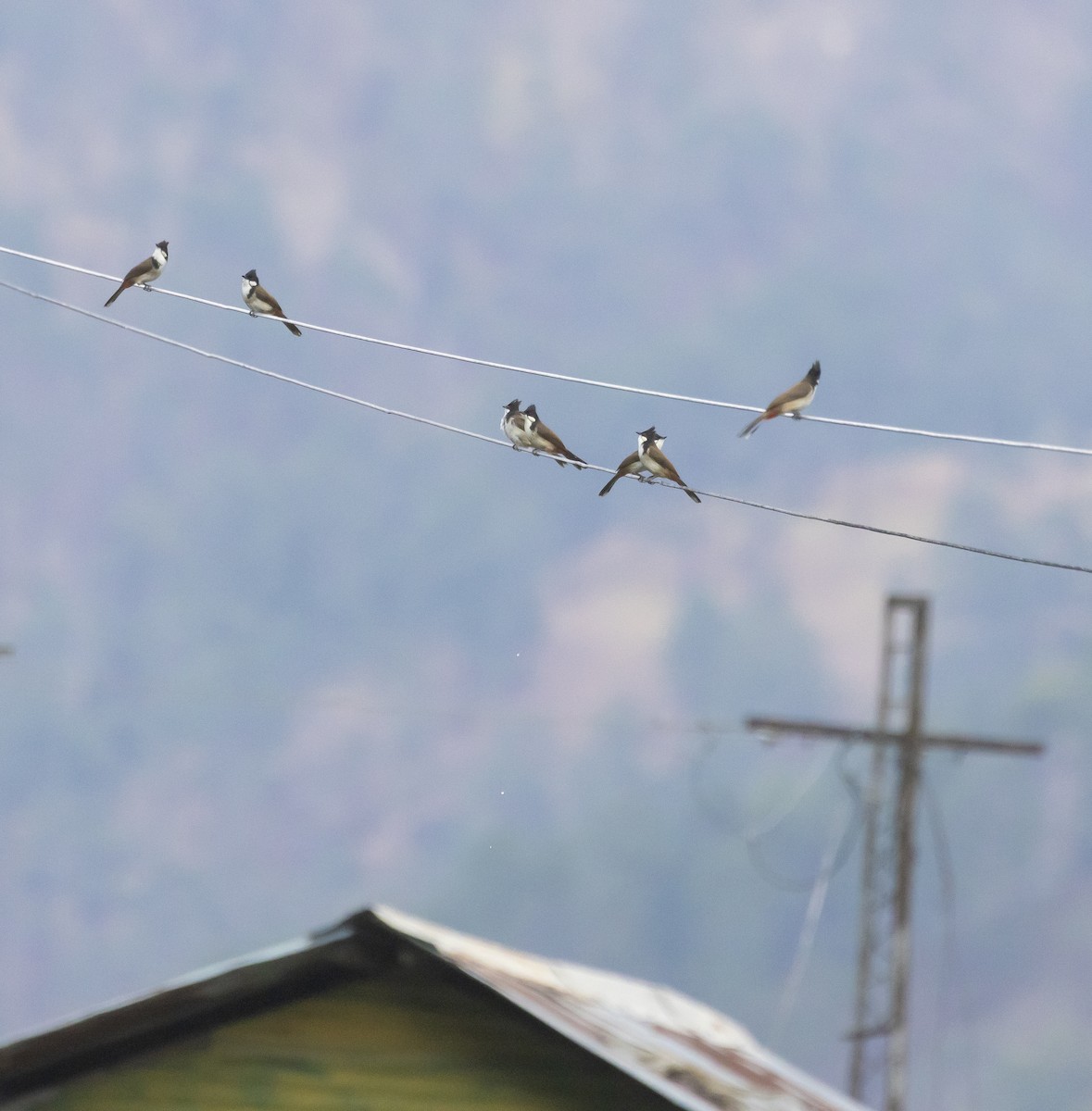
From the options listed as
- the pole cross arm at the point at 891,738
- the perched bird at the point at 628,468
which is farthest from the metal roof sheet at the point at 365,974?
the pole cross arm at the point at 891,738

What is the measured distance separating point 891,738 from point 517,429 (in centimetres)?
1022

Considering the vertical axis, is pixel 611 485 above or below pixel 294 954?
above

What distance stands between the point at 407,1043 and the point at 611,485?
4491 millimetres

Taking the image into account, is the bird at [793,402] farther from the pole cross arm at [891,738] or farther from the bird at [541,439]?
the pole cross arm at [891,738]

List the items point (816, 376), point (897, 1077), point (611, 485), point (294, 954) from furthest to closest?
point (897, 1077) < point (816, 376) < point (611, 485) < point (294, 954)

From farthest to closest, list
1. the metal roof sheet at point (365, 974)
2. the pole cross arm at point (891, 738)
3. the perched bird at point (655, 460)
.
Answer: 1. the pole cross arm at point (891, 738)
2. the perched bird at point (655, 460)
3. the metal roof sheet at point (365, 974)

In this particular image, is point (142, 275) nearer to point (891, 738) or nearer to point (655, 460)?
point (655, 460)

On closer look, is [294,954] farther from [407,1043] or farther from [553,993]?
[553,993]

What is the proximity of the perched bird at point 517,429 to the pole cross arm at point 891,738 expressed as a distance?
29.8 ft

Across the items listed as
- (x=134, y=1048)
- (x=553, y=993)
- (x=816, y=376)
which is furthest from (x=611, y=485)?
(x=134, y=1048)

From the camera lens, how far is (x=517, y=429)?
14797 mm

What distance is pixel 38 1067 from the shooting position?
11.0 meters

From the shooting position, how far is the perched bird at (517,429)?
576 inches

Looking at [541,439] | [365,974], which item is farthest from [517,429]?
[365,974]
